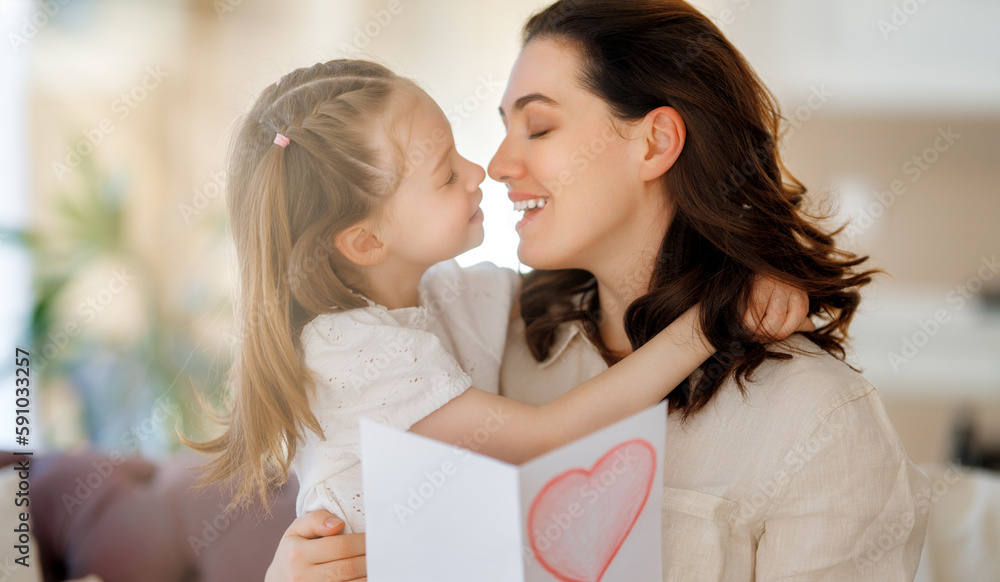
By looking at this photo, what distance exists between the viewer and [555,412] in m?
1.06

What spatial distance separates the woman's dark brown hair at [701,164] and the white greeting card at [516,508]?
17.7 inches

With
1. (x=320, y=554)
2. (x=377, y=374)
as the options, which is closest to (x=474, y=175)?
(x=377, y=374)

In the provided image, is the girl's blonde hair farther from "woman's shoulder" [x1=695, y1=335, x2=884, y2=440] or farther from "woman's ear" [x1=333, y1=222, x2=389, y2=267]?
"woman's shoulder" [x1=695, y1=335, x2=884, y2=440]

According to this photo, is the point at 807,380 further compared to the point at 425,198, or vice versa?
the point at 425,198

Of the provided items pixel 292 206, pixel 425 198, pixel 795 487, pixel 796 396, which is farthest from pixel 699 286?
pixel 292 206

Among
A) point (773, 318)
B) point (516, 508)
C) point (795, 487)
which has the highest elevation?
point (773, 318)

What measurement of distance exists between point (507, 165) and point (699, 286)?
16.6 inches

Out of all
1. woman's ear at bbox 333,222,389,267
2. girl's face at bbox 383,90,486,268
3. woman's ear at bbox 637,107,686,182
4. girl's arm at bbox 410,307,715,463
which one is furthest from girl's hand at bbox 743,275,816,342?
woman's ear at bbox 333,222,389,267

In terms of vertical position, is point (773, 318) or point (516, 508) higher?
point (773, 318)

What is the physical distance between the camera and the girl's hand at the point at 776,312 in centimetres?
113

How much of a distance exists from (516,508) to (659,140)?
33.5 inches

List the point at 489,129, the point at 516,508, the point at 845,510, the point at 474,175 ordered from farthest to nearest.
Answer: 1. the point at 489,129
2. the point at 474,175
3. the point at 845,510
4. the point at 516,508

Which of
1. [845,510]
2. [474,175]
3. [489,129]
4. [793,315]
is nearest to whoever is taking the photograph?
[845,510]

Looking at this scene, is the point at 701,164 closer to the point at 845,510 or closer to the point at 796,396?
the point at 796,396
